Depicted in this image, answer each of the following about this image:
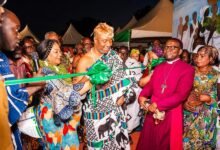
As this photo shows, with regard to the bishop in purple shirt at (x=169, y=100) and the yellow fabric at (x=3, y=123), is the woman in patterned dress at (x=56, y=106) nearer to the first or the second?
the bishop in purple shirt at (x=169, y=100)

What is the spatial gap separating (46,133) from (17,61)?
101 centimetres

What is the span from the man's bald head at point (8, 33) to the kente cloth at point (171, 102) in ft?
7.54

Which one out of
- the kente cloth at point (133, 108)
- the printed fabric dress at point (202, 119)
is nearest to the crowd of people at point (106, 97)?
the printed fabric dress at point (202, 119)

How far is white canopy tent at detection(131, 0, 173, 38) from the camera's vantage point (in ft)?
45.3

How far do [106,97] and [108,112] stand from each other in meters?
0.21

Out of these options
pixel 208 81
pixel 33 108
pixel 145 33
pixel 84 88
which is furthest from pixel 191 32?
pixel 145 33

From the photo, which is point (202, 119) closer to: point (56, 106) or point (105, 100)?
point (105, 100)

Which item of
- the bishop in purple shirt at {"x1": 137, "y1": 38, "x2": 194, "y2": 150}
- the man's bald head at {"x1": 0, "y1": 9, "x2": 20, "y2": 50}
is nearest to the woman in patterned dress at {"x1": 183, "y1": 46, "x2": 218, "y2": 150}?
the bishop in purple shirt at {"x1": 137, "y1": 38, "x2": 194, "y2": 150}

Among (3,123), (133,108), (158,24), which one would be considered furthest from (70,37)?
(3,123)

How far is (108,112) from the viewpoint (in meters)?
3.89

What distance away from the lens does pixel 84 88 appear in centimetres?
359

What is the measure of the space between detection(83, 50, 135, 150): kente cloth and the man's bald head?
159 centimetres

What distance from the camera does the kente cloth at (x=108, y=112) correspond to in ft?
12.7

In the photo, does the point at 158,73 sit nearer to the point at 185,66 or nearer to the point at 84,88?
the point at 185,66
